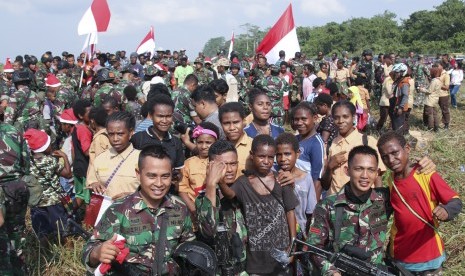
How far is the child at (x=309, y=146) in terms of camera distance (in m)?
4.20

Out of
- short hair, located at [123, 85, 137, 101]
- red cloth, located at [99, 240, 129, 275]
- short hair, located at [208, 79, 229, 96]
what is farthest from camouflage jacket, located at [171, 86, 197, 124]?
red cloth, located at [99, 240, 129, 275]

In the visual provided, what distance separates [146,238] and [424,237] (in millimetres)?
1798

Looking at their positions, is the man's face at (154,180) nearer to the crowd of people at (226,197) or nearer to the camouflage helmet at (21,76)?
the crowd of people at (226,197)

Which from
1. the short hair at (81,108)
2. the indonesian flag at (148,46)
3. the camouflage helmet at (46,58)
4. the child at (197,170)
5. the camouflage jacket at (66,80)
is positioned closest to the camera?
the child at (197,170)

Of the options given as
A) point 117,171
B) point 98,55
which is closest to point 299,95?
point 98,55

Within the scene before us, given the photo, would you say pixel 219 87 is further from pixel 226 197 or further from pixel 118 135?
pixel 226 197

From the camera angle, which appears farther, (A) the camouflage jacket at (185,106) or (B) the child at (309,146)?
(A) the camouflage jacket at (185,106)

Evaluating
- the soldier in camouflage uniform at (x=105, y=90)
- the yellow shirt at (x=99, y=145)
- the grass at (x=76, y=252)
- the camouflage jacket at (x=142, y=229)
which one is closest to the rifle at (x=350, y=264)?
the camouflage jacket at (x=142, y=229)

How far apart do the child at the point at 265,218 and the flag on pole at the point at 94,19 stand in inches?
321

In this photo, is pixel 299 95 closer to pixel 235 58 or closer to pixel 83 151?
pixel 235 58

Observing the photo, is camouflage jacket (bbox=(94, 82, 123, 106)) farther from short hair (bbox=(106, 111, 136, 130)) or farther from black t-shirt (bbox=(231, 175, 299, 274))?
black t-shirt (bbox=(231, 175, 299, 274))

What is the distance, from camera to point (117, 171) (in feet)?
12.2

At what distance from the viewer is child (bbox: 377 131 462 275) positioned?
3004 millimetres

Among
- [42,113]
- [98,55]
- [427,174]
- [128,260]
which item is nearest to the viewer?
[128,260]
